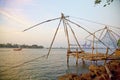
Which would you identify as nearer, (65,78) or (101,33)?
(65,78)

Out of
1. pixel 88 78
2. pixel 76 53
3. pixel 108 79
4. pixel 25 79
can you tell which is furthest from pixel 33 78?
pixel 108 79

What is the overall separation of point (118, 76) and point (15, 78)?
5.54 m

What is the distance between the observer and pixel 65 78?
21.3ft

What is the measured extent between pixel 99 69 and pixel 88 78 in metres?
0.59

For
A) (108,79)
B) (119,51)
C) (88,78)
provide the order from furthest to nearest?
(119,51), (88,78), (108,79)

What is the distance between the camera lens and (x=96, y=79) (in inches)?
225

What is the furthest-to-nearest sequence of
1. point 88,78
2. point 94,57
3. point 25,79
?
point 25,79, point 94,57, point 88,78

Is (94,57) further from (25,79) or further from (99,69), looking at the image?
(25,79)

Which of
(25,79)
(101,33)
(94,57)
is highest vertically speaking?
(101,33)

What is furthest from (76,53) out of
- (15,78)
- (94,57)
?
(15,78)

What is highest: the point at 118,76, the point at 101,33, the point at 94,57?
the point at 101,33

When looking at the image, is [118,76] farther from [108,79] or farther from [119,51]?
[119,51]

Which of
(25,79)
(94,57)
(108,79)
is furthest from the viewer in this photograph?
(25,79)

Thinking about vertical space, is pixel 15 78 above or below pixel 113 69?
below
